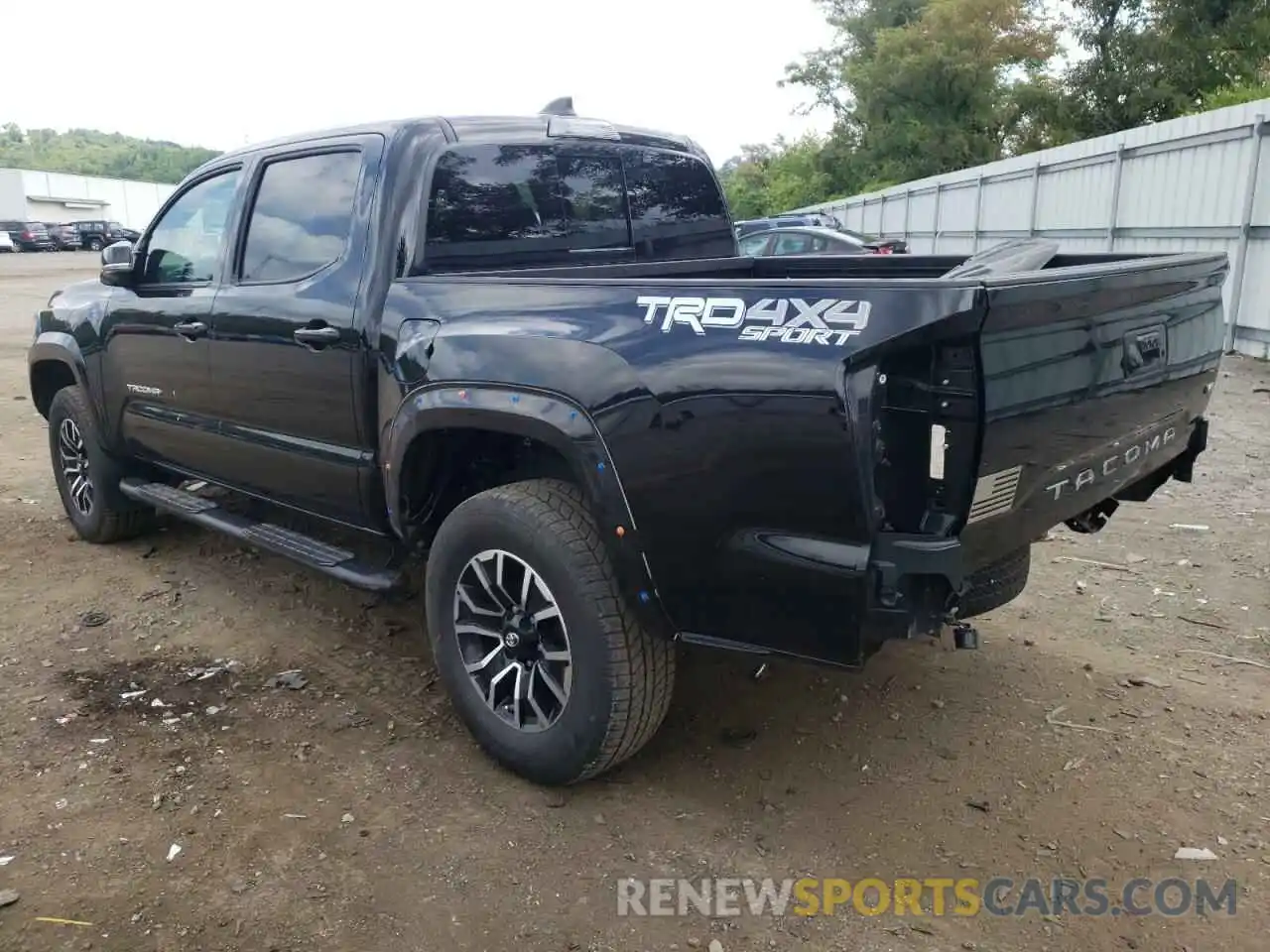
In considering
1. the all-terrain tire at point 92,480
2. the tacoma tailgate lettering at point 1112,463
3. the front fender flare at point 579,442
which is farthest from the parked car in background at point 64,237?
the tacoma tailgate lettering at point 1112,463

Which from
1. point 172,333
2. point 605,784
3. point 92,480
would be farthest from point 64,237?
point 605,784

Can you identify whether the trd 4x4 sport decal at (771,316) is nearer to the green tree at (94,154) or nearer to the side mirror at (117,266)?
the side mirror at (117,266)

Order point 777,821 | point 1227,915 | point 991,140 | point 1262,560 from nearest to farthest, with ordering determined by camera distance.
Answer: point 1227,915
point 777,821
point 1262,560
point 991,140

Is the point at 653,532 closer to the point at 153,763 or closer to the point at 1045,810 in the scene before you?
the point at 1045,810

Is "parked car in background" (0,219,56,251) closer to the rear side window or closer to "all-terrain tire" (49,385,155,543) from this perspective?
"all-terrain tire" (49,385,155,543)

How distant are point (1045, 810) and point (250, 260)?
11.5 feet

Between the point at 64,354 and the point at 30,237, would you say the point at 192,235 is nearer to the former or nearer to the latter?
the point at 64,354

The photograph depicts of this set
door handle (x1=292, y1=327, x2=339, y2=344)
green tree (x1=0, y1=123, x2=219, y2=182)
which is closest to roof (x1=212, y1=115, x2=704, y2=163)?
door handle (x1=292, y1=327, x2=339, y2=344)

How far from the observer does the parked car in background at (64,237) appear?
49.9 meters

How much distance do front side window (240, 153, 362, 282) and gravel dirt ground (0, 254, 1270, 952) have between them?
5.11 feet

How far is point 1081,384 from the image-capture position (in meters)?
2.69

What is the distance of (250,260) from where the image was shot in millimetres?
4145

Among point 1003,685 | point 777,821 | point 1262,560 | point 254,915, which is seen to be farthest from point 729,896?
point 1262,560

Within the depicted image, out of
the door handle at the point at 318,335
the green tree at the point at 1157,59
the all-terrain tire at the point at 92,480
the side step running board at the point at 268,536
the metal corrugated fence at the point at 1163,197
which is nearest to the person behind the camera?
the door handle at the point at 318,335
